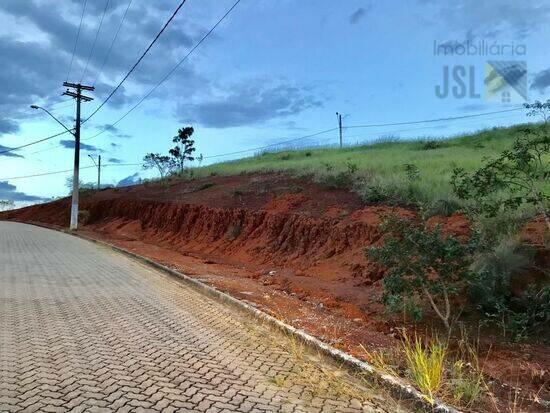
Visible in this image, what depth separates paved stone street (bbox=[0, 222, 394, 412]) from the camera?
4.59 meters

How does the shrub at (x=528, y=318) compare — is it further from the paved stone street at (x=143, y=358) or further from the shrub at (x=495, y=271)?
the paved stone street at (x=143, y=358)

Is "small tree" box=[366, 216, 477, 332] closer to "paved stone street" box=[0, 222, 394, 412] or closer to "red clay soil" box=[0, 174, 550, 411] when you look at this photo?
"red clay soil" box=[0, 174, 550, 411]

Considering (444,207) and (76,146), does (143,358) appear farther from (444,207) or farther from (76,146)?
(76,146)

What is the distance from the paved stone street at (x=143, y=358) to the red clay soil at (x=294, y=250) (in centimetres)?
113

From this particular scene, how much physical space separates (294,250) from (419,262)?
8091 millimetres

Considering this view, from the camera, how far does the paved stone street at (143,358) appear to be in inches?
181

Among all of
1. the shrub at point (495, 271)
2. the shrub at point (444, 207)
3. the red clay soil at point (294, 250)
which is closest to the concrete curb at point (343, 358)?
the red clay soil at point (294, 250)

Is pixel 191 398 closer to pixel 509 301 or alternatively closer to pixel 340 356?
pixel 340 356

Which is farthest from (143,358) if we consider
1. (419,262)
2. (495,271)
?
(495,271)

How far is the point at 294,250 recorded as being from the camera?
15750 millimetres

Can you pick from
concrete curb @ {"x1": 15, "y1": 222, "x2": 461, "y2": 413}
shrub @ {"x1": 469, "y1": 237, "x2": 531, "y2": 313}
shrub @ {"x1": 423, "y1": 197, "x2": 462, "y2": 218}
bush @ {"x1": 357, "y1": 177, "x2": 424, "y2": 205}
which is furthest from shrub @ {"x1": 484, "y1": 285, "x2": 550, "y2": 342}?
bush @ {"x1": 357, "y1": 177, "x2": 424, "y2": 205}

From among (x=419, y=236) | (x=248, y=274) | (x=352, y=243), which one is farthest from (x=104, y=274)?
(x=419, y=236)

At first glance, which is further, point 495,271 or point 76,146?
point 76,146

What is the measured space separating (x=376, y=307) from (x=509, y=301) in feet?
7.56
